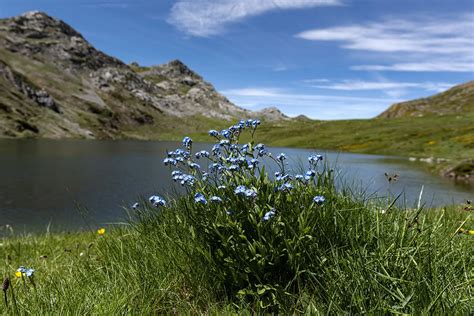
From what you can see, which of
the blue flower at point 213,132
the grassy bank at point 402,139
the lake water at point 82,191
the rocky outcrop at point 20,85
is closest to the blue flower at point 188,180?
the blue flower at point 213,132

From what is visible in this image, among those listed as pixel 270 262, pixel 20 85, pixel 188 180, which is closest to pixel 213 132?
pixel 188 180

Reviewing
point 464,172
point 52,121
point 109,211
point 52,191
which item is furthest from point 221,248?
point 52,121

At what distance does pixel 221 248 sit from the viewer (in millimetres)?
5238

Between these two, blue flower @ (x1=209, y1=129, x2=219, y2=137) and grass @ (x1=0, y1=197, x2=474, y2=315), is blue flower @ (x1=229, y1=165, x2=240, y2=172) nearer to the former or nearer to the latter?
blue flower @ (x1=209, y1=129, x2=219, y2=137)

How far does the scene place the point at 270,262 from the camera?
479cm

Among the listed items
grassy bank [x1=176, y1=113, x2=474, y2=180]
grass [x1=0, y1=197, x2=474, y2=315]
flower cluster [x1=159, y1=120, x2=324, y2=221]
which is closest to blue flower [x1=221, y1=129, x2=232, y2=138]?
flower cluster [x1=159, y1=120, x2=324, y2=221]

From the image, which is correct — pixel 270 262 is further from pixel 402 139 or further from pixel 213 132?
pixel 402 139

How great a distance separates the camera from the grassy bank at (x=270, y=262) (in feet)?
13.8

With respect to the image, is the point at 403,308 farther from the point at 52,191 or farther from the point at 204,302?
the point at 52,191

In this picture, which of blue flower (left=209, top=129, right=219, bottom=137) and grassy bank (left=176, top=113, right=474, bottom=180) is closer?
blue flower (left=209, top=129, right=219, bottom=137)

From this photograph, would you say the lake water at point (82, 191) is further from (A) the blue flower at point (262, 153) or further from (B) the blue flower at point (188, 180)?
(A) the blue flower at point (262, 153)

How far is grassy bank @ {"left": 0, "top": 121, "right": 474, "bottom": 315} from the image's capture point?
4219 mm

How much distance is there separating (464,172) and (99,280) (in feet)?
185

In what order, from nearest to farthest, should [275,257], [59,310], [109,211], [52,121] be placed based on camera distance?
[59,310], [275,257], [109,211], [52,121]
